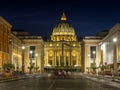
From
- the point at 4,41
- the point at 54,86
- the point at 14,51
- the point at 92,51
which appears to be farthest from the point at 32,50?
Answer: the point at 54,86

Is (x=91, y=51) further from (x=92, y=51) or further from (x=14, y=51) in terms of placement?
(x=14, y=51)

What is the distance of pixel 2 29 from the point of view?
11006 cm

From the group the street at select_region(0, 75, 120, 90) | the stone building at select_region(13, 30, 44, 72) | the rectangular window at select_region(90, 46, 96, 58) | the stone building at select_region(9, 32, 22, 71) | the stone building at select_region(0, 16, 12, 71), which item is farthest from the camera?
the stone building at select_region(13, 30, 44, 72)

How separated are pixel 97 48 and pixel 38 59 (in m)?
28.3

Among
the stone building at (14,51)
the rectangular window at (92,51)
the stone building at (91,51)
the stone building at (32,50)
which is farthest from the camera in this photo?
the stone building at (91,51)

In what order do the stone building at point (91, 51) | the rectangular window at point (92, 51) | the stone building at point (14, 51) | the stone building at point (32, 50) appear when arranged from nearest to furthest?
the stone building at point (14, 51), the rectangular window at point (92, 51), the stone building at point (32, 50), the stone building at point (91, 51)

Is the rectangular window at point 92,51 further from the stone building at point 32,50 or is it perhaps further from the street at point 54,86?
the street at point 54,86

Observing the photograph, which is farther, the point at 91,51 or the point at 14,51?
the point at 91,51

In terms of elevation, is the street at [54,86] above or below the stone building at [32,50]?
below

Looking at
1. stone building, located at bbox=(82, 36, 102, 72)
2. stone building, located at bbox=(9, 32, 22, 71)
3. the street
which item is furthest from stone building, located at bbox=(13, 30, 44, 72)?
the street

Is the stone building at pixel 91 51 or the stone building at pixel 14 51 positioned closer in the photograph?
the stone building at pixel 14 51

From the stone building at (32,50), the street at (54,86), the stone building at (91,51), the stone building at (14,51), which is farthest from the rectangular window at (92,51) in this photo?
the street at (54,86)

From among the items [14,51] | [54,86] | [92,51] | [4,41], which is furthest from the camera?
[92,51]

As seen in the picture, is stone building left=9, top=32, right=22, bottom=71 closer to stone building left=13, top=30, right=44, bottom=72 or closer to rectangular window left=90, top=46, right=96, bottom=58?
stone building left=13, top=30, right=44, bottom=72
